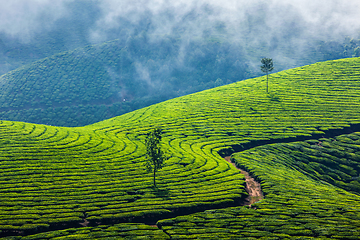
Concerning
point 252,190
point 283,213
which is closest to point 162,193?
point 252,190

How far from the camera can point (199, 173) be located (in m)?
52.3

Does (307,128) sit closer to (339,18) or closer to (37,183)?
(37,183)

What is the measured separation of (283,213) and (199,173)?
676 inches

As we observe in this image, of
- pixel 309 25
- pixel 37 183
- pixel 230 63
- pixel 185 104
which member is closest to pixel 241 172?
pixel 37 183

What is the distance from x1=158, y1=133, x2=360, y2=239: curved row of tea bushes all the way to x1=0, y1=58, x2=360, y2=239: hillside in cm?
15

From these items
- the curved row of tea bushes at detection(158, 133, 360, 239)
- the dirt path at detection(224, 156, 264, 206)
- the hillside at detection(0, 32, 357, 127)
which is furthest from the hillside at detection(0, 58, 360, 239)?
the hillside at detection(0, 32, 357, 127)

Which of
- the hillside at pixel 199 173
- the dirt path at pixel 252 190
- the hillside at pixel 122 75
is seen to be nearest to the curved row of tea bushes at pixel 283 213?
the hillside at pixel 199 173

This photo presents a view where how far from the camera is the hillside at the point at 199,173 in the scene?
36.8 m

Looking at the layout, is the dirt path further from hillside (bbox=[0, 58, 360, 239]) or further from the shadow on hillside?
the shadow on hillside

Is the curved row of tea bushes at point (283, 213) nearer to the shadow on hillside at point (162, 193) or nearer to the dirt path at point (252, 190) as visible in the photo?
the dirt path at point (252, 190)

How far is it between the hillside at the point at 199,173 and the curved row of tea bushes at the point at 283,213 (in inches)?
6.0

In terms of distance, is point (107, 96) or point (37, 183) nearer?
point (37, 183)

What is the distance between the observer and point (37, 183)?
45.2 meters

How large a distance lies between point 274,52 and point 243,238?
518ft
